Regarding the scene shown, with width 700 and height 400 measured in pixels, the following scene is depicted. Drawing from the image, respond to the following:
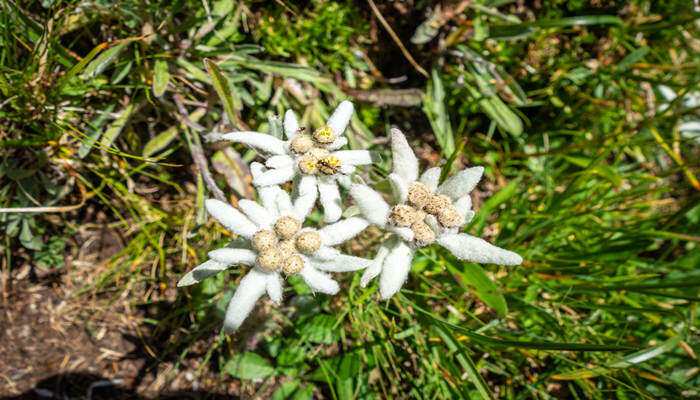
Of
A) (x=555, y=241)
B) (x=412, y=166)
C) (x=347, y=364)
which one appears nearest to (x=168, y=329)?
(x=347, y=364)

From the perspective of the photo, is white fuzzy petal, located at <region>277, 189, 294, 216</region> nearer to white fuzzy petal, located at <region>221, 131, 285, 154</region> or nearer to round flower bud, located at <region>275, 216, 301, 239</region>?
round flower bud, located at <region>275, 216, 301, 239</region>

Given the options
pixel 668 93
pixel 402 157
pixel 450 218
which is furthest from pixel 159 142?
pixel 668 93

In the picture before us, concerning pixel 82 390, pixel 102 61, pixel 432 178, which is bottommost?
pixel 82 390

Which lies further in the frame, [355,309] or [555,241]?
[555,241]

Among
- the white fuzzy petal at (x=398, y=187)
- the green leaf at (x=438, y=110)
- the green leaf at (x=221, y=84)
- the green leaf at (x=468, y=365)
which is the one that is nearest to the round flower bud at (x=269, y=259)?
the white fuzzy petal at (x=398, y=187)

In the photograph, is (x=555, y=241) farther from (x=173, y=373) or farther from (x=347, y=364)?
(x=173, y=373)

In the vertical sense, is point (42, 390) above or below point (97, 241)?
below

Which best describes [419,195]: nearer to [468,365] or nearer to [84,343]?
[468,365]
